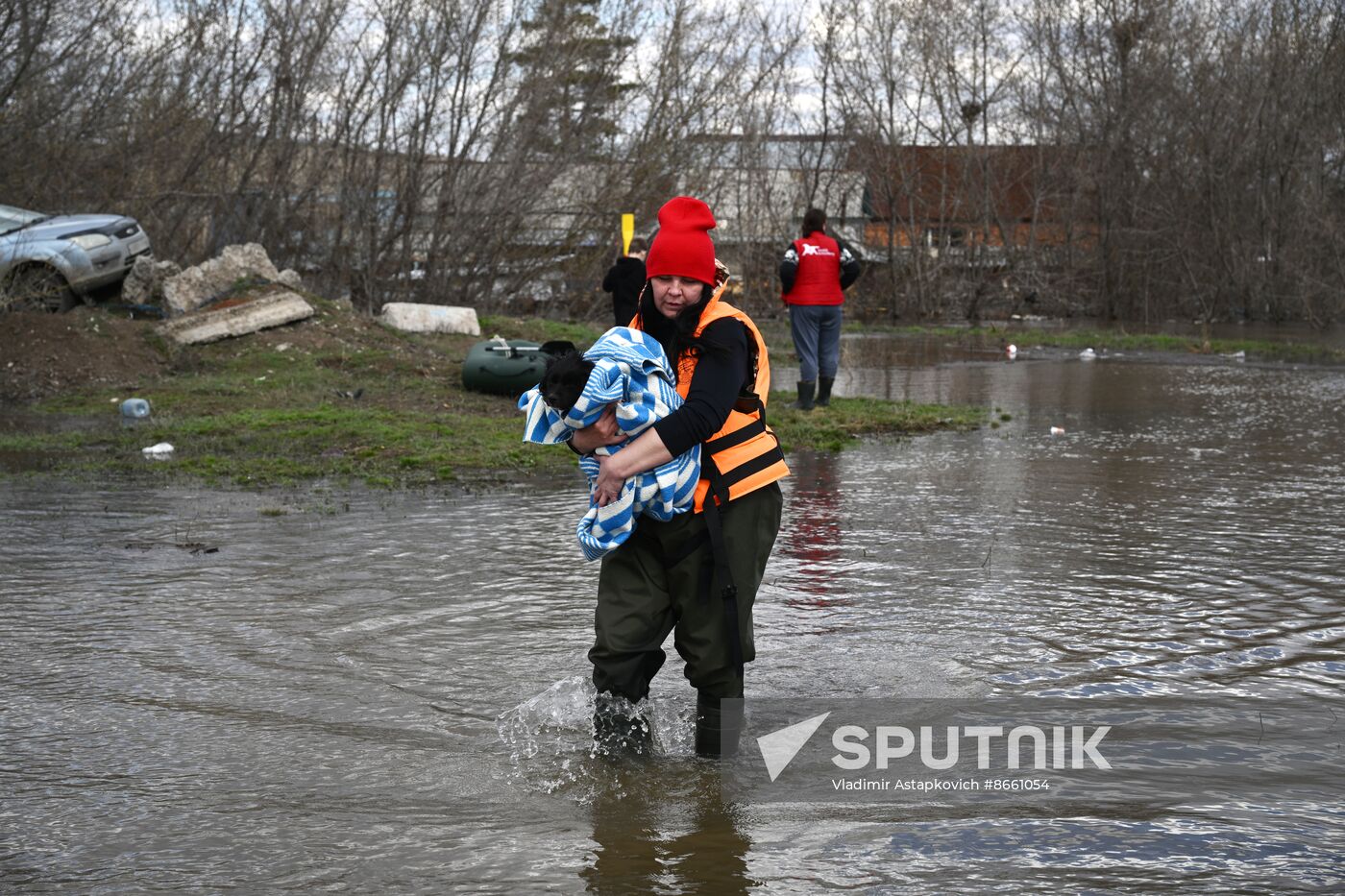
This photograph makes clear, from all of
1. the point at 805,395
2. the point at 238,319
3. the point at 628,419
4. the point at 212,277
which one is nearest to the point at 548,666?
the point at 628,419

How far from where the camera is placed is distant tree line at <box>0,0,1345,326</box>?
22.7 m

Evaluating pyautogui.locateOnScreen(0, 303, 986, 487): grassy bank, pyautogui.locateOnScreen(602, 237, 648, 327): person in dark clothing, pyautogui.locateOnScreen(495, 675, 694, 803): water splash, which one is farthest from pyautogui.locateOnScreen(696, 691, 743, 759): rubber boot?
pyautogui.locateOnScreen(602, 237, 648, 327): person in dark clothing

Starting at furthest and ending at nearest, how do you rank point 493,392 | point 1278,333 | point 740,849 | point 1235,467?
point 1278,333, point 493,392, point 1235,467, point 740,849

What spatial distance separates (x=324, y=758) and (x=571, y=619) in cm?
183

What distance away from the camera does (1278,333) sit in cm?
2758

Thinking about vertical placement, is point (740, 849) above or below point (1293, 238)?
below

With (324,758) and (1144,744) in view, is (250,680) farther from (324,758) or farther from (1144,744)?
(1144,744)

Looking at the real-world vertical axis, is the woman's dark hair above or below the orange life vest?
above

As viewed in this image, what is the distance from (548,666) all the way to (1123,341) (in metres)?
21.1

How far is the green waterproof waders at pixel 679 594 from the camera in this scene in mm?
4258

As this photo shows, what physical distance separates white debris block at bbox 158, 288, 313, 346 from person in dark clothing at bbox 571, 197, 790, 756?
13.4 m

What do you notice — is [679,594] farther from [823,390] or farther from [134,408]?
[134,408]

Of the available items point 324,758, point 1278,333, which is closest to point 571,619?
point 324,758

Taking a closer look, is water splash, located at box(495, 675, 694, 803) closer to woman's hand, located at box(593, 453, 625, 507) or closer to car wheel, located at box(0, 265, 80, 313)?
woman's hand, located at box(593, 453, 625, 507)
